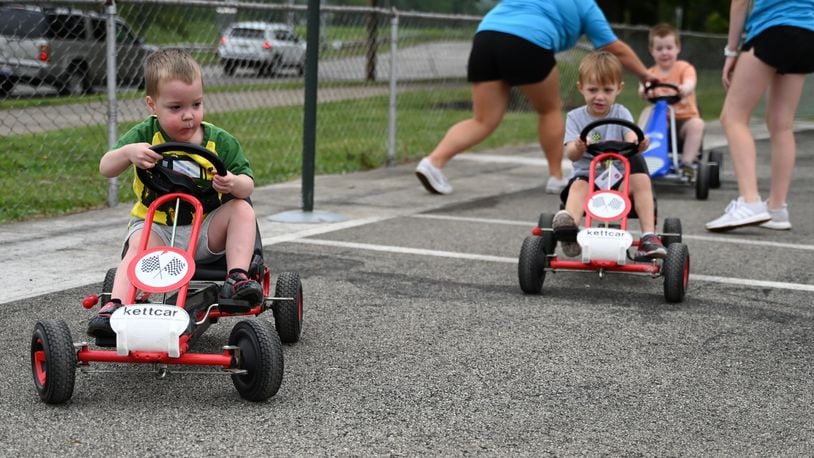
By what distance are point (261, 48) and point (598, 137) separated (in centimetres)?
394

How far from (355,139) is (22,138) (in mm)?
4428

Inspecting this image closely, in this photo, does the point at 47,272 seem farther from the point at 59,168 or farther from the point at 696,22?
the point at 696,22

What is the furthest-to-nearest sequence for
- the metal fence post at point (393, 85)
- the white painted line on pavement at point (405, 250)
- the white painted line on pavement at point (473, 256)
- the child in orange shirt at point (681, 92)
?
the metal fence post at point (393, 85)
the child in orange shirt at point (681, 92)
the white painted line on pavement at point (405, 250)
the white painted line on pavement at point (473, 256)

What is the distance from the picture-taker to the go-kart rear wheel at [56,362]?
3350mm

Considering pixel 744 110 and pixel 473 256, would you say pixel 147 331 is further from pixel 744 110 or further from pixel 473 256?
pixel 744 110

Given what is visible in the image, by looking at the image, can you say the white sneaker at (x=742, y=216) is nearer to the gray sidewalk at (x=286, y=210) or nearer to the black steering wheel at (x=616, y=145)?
the black steering wheel at (x=616, y=145)

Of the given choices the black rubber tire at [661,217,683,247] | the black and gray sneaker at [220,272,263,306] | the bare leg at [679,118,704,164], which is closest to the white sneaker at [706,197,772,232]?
the black rubber tire at [661,217,683,247]

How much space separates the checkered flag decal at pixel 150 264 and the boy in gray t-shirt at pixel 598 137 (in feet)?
7.51

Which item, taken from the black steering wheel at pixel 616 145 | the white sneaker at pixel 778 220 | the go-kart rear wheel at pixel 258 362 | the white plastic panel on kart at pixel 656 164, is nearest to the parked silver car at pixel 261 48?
the white plastic panel on kart at pixel 656 164

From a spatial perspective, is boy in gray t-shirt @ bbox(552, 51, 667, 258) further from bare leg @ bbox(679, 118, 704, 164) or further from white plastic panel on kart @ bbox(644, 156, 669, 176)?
bare leg @ bbox(679, 118, 704, 164)

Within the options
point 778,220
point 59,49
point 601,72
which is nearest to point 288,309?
point 601,72

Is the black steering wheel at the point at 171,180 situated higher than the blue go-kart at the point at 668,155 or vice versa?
the black steering wheel at the point at 171,180

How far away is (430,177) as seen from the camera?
8320mm

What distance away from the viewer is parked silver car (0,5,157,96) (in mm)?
6566
